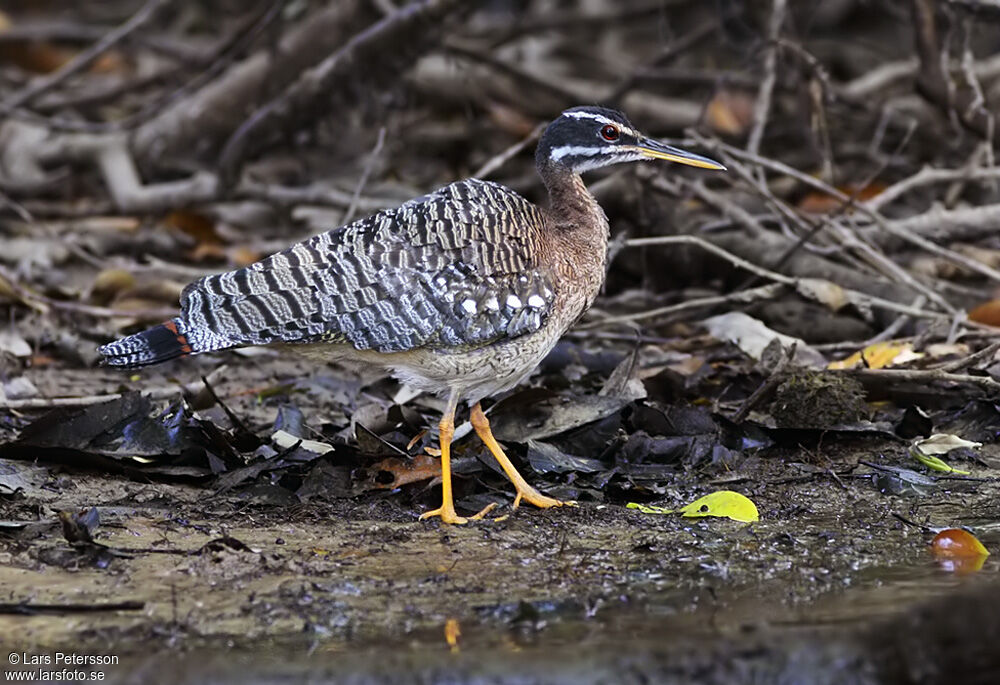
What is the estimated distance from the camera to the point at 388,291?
16.9ft

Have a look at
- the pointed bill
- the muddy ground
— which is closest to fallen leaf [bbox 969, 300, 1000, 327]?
the muddy ground

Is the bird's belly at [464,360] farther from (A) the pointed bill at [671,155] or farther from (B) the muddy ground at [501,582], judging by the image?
(A) the pointed bill at [671,155]

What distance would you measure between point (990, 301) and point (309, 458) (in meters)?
3.74

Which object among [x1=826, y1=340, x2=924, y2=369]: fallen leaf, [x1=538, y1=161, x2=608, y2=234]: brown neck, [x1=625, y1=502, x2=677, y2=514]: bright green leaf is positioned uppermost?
[x1=538, y1=161, x2=608, y2=234]: brown neck

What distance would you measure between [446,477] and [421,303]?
67 centimetres

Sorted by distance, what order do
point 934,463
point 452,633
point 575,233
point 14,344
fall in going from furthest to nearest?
point 14,344, point 575,233, point 934,463, point 452,633

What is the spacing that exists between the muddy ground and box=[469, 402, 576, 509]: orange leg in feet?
0.21

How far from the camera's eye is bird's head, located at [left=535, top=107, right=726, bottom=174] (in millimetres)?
5738

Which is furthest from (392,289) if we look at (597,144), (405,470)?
(597,144)

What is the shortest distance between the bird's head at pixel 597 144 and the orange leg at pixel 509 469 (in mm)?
1161

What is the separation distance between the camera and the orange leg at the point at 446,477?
16.3 ft

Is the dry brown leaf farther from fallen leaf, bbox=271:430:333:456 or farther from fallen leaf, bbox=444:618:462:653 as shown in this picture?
fallen leaf, bbox=444:618:462:653

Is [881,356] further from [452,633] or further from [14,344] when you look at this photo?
[14,344]

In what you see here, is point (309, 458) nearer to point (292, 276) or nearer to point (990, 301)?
point (292, 276)
